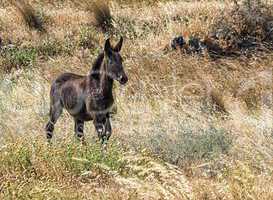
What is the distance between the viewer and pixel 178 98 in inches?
433

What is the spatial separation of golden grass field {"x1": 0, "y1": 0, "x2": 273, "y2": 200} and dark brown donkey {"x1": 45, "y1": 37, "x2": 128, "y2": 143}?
23cm

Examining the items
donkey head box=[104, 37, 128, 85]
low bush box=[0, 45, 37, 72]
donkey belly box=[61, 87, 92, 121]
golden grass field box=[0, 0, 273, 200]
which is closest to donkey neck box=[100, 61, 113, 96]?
donkey head box=[104, 37, 128, 85]

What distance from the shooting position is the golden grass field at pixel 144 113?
6.53 m

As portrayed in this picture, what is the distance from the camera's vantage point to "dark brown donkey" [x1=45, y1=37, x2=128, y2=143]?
872 centimetres

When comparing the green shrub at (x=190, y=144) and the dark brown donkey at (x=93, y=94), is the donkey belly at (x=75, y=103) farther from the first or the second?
the green shrub at (x=190, y=144)

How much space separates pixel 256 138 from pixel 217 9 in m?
8.41

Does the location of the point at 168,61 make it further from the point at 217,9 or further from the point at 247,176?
the point at 247,176

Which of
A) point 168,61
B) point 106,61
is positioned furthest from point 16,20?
point 106,61

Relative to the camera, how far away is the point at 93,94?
9008 millimetres

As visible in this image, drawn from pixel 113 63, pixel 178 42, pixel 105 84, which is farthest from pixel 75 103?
pixel 178 42

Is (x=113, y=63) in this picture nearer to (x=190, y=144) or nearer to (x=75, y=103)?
(x=75, y=103)

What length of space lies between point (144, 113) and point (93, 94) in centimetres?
139

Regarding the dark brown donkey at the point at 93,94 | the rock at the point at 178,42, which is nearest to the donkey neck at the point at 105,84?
the dark brown donkey at the point at 93,94

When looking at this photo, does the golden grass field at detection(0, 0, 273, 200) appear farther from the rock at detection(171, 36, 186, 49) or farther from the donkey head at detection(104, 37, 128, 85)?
the donkey head at detection(104, 37, 128, 85)
